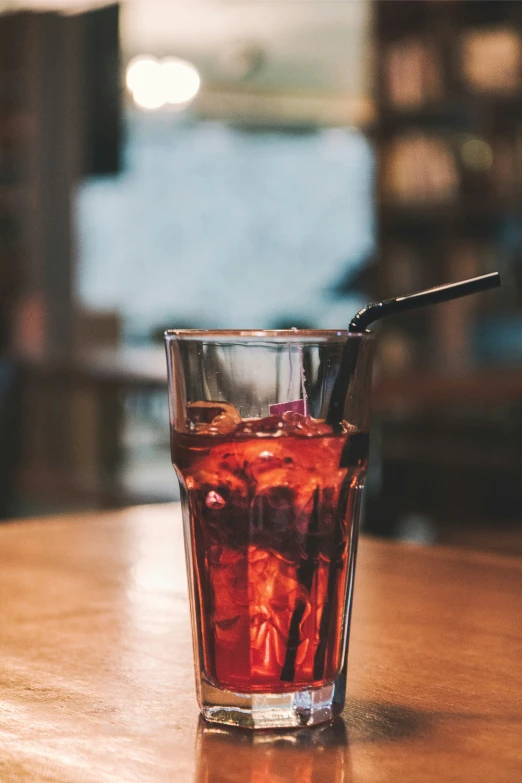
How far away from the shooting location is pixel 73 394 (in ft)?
22.9

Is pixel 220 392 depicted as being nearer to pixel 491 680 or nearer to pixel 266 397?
pixel 266 397

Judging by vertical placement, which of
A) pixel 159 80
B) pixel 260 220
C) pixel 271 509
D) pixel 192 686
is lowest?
pixel 192 686

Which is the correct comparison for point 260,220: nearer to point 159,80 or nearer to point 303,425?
point 159,80

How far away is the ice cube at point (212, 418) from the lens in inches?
20.7

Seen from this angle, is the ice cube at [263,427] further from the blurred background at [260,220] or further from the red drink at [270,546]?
the blurred background at [260,220]

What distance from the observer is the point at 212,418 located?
534 millimetres

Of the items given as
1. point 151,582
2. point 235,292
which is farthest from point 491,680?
point 235,292

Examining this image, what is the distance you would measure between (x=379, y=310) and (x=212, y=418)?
0.11 m

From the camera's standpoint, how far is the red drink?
527 millimetres

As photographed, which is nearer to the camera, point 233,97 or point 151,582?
point 151,582

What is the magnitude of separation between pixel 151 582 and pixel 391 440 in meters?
4.42

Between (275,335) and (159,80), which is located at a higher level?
(159,80)

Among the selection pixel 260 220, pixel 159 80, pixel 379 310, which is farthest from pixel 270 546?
pixel 260 220

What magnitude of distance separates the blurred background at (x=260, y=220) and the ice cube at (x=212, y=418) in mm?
1462
